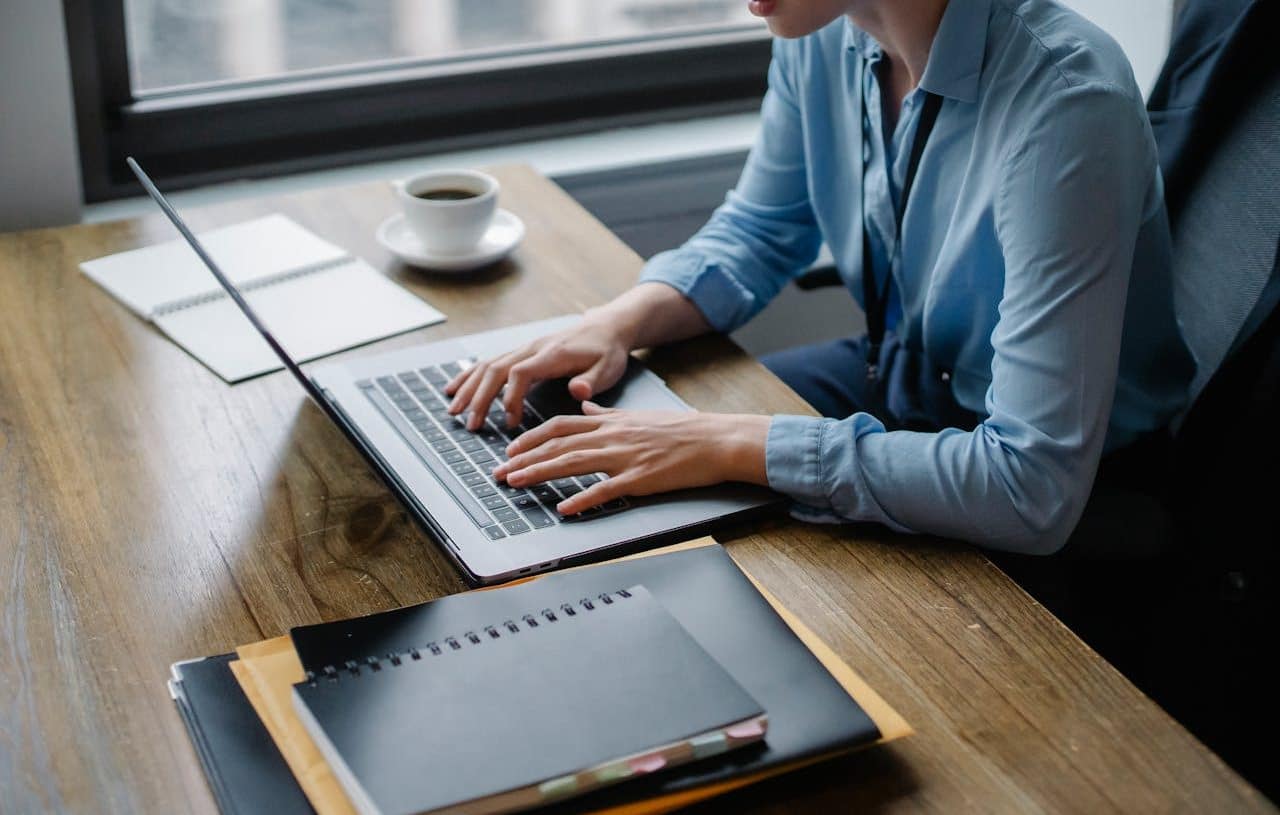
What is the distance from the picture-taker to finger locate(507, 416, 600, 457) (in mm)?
1060

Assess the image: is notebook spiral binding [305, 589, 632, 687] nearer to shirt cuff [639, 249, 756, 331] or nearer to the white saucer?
shirt cuff [639, 249, 756, 331]

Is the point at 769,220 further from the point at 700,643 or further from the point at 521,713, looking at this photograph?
the point at 521,713

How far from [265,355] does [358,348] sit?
85 millimetres

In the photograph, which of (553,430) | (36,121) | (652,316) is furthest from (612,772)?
(36,121)

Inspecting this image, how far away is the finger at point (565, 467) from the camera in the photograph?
1020mm

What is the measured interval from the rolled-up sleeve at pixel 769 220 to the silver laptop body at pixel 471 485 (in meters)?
0.23

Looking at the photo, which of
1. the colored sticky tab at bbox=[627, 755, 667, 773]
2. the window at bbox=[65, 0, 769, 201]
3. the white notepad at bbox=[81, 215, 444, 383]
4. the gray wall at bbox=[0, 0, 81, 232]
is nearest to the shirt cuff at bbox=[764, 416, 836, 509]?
the colored sticky tab at bbox=[627, 755, 667, 773]

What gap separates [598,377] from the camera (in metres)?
1.19

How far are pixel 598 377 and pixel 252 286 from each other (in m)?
0.41

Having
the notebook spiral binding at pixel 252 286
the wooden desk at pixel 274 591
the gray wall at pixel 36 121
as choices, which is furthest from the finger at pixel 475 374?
the gray wall at pixel 36 121

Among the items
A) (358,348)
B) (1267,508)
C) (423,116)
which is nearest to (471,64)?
(423,116)

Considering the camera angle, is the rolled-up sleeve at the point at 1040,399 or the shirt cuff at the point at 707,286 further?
the shirt cuff at the point at 707,286

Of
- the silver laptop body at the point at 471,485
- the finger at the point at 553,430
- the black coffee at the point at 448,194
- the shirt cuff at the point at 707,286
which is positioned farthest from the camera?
the black coffee at the point at 448,194

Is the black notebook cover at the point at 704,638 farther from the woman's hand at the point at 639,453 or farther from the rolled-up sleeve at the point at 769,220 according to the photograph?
the rolled-up sleeve at the point at 769,220
